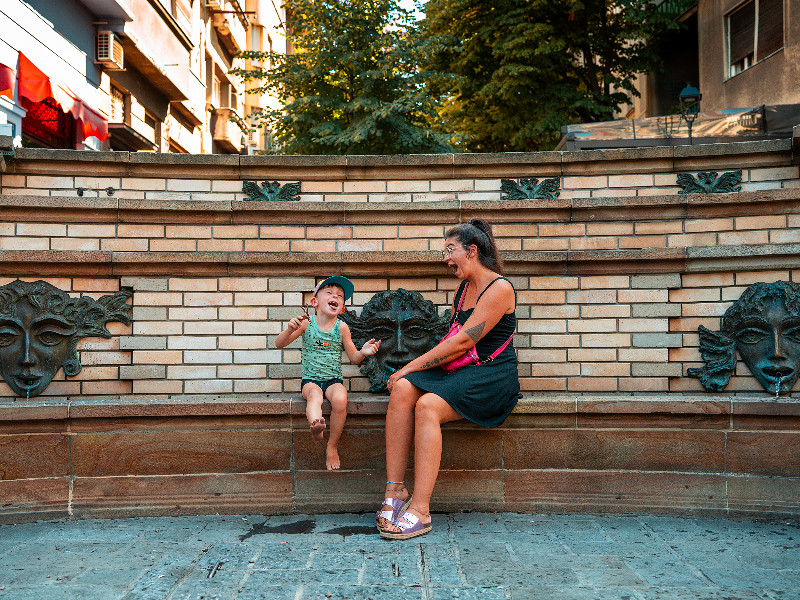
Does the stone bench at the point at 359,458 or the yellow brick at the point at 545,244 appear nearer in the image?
the stone bench at the point at 359,458

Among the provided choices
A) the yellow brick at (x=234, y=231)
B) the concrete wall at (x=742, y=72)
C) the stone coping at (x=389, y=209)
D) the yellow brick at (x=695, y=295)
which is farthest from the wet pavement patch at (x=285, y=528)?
the concrete wall at (x=742, y=72)

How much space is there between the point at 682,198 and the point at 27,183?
194 inches

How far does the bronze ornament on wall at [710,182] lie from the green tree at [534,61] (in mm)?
11006

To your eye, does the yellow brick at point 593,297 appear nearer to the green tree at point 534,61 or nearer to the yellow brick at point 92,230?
the yellow brick at point 92,230

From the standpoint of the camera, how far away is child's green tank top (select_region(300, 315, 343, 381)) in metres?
4.83

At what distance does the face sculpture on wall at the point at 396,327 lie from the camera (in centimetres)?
535

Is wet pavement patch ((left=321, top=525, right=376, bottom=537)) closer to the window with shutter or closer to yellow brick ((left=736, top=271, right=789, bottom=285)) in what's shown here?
yellow brick ((left=736, top=271, right=789, bottom=285))

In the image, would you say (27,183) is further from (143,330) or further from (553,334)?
(553,334)

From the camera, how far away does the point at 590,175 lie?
6.15 meters

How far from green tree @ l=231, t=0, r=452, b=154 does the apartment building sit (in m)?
1.96

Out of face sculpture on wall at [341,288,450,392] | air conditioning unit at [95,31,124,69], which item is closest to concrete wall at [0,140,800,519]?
face sculpture on wall at [341,288,450,392]

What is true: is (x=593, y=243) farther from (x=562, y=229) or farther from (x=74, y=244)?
(x=74, y=244)

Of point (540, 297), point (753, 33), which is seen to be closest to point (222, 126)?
point (753, 33)

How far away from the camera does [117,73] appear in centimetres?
1625
